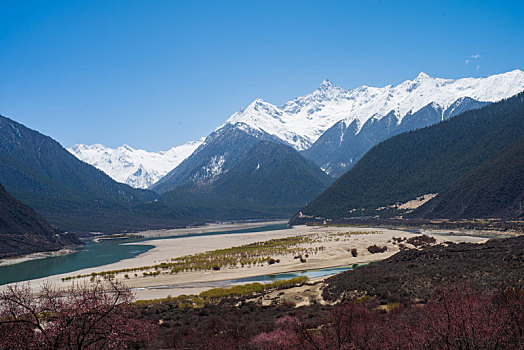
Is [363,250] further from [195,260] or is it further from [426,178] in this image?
[426,178]

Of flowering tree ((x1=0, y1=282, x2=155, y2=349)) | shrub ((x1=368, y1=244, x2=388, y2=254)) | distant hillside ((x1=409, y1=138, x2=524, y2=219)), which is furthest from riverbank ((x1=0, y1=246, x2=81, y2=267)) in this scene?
distant hillside ((x1=409, y1=138, x2=524, y2=219))

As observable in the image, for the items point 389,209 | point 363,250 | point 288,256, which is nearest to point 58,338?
point 288,256

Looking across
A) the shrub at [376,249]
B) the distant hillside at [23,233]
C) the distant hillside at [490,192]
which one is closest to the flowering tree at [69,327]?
the shrub at [376,249]

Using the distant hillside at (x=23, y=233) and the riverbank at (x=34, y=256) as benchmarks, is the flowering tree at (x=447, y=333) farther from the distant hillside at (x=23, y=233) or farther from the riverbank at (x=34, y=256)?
the distant hillside at (x=23, y=233)

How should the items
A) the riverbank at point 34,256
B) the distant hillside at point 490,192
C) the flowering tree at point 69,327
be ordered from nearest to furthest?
the flowering tree at point 69,327 → the riverbank at point 34,256 → the distant hillside at point 490,192

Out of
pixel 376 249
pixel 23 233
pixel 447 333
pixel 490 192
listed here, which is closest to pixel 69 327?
pixel 447 333

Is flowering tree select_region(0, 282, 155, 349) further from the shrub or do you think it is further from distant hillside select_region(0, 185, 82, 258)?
distant hillside select_region(0, 185, 82, 258)
